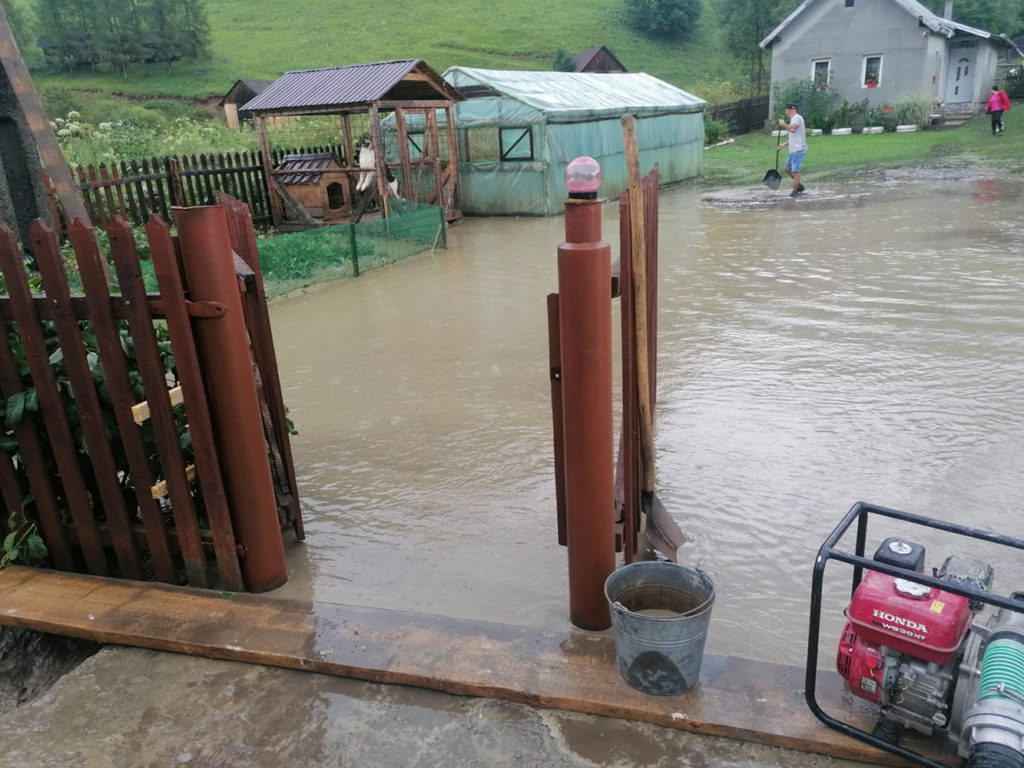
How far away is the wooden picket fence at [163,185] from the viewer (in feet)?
39.5

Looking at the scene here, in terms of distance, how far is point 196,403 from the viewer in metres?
3.14

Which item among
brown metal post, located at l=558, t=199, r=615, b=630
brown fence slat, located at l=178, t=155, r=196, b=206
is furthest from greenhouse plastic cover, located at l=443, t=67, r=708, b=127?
brown metal post, located at l=558, t=199, r=615, b=630

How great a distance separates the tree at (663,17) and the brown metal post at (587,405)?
6833cm

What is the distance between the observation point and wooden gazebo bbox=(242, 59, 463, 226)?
1320cm

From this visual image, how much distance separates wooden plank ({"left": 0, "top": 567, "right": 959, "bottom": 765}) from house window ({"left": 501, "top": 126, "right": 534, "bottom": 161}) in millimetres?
14344

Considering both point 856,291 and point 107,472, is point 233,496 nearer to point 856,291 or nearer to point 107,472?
point 107,472

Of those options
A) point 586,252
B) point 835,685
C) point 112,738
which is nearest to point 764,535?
point 835,685

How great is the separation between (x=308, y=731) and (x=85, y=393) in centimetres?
165

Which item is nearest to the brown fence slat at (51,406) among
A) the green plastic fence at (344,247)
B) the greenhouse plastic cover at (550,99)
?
the green plastic fence at (344,247)

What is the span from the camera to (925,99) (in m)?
30.0

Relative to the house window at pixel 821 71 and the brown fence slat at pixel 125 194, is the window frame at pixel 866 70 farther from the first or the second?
the brown fence slat at pixel 125 194

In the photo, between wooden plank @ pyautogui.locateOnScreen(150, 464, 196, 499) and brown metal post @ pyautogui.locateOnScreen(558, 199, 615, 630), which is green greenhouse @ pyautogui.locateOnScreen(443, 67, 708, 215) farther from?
brown metal post @ pyautogui.locateOnScreen(558, 199, 615, 630)

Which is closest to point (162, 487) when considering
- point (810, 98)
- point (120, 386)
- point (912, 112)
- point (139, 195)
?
point (120, 386)

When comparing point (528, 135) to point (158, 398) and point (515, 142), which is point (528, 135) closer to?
point (515, 142)
